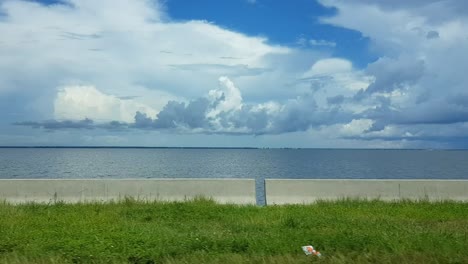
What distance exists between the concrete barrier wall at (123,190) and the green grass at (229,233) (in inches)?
38.3

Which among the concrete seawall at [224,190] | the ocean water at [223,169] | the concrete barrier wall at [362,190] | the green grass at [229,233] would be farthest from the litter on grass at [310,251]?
the ocean water at [223,169]

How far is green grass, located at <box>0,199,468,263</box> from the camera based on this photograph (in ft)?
29.2

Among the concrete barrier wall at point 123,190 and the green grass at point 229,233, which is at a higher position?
the concrete barrier wall at point 123,190

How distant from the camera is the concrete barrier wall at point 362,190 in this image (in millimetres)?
17234

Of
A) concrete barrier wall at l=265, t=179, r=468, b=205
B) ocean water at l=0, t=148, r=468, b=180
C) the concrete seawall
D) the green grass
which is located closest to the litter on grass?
the green grass

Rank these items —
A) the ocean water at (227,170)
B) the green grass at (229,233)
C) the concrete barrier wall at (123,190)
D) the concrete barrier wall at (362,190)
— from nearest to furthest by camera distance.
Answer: the green grass at (229,233) → the concrete barrier wall at (123,190) → the concrete barrier wall at (362,190) → the ocean water at (227,170)

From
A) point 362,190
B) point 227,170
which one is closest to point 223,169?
point 227,170

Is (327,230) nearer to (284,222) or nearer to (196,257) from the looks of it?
(284,222)

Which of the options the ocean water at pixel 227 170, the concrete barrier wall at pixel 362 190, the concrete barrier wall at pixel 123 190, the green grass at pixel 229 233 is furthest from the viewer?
the ocean water at pixel 227 170

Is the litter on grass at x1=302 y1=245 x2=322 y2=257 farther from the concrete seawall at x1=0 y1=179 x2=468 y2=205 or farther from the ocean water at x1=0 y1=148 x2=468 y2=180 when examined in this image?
the ocean water at x1=0 y1=148 x2=468 y2=180

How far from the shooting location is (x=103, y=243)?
975 centimetres

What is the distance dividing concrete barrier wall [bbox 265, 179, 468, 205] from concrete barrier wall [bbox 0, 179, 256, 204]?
3.54 ft

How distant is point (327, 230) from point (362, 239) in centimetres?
148

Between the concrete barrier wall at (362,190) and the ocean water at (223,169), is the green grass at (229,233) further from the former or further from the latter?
the ocean water at (223,169)
